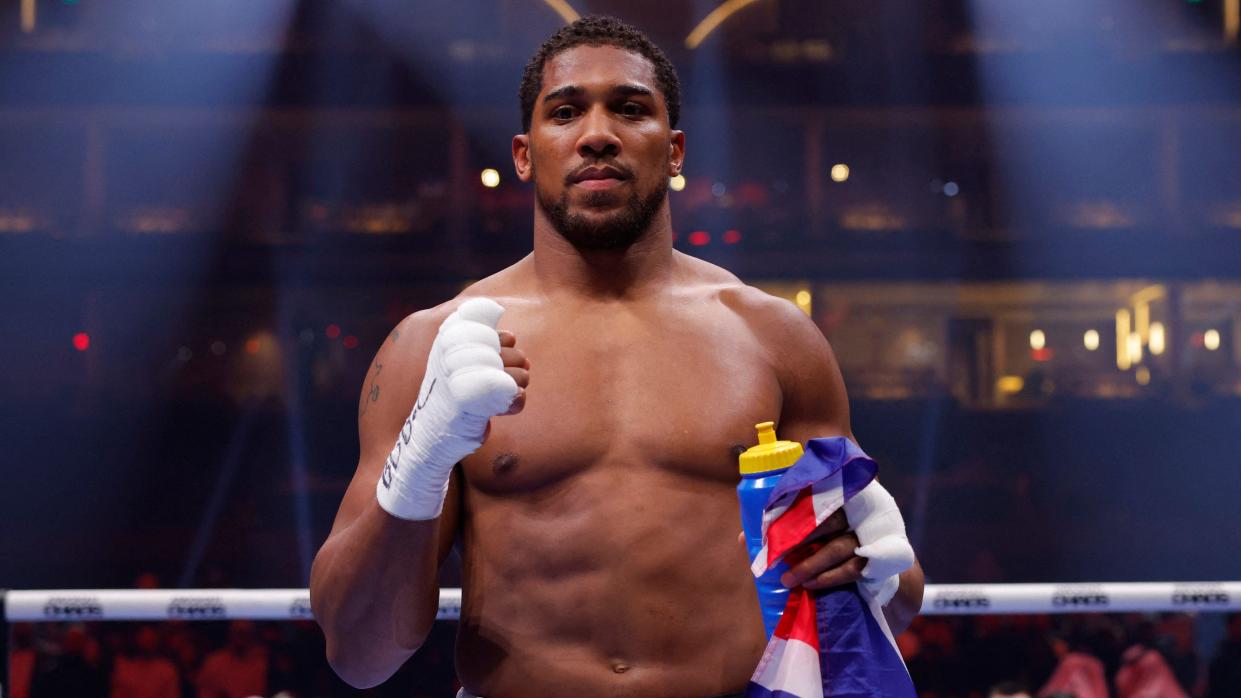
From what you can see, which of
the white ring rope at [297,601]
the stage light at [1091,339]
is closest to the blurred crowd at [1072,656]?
the white ring rope at [297,601]

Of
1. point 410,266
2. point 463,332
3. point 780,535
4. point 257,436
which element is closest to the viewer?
point 780,535

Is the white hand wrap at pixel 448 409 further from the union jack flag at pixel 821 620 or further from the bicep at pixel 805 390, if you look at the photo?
the bicep at pixel 805 390

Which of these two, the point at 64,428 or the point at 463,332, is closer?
the point at 463,332

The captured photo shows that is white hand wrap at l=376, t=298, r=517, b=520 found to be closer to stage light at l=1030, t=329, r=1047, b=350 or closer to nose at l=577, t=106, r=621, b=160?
nose at l=577, t=106, r=621, b=160

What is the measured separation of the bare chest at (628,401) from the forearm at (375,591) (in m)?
0.20

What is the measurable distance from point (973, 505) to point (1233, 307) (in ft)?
17.8

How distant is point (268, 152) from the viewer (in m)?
12.8

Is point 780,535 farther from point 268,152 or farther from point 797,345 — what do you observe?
point 268,152

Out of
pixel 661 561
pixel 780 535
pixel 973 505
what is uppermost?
pixel 780 535

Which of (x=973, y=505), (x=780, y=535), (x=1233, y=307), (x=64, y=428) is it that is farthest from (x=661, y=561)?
(x=1233, y=307)

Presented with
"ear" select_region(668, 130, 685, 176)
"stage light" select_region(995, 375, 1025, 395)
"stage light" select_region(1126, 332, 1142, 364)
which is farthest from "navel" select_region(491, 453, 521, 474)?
"stage light" select_region(1126, 332, 1142, 364)

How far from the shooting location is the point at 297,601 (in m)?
2.48

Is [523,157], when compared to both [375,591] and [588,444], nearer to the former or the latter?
[588,444]

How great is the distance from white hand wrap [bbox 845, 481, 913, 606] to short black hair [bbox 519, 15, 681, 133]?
0.85 meters
